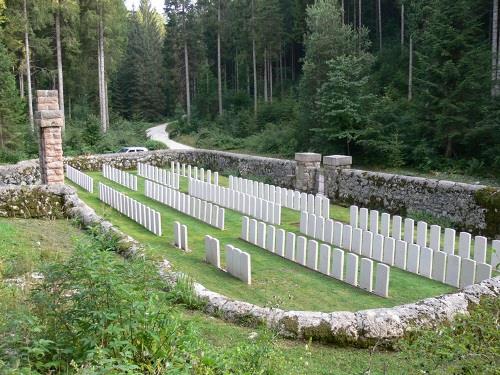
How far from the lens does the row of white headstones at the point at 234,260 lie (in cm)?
955

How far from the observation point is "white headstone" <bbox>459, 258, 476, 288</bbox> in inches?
352

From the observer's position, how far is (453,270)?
30.7 feet

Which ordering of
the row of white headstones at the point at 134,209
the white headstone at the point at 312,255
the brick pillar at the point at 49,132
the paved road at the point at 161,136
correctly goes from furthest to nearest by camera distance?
the paved road at the point at 161,136 < the brick pillar at the point at 49,132 < the row of white headstones at the point at 134,209 < the white headstone at the point at 312,255

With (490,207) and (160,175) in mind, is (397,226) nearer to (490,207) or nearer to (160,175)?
(490,207)

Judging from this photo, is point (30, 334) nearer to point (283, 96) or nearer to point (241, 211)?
point (241, 211)

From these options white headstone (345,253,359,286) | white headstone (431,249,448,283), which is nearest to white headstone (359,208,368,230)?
white headstone (431,249,448,283)

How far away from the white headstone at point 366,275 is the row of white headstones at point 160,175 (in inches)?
496

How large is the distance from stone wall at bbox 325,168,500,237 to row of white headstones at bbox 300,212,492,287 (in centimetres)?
308

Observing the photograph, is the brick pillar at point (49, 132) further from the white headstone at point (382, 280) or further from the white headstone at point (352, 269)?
the white headstone at point (382, 280)

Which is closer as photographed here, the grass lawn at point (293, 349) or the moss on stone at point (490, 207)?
the grass lawn at point (293, 349)

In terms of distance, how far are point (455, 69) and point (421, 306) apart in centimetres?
1656

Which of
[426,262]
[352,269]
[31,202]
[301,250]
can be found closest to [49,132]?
[31,202]

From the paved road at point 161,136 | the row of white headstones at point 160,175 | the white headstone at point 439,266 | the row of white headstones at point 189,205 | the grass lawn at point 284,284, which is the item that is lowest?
the grass lawn at point 284,284

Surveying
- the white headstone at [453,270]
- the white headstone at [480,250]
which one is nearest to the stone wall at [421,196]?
the white headstone at [480,250]
